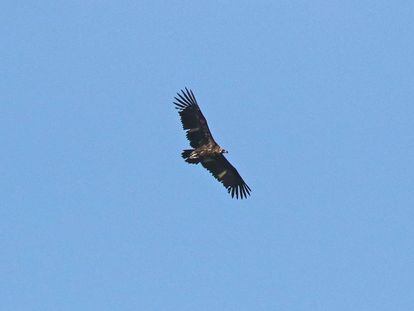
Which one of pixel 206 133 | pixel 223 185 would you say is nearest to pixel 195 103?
pixel 206 133

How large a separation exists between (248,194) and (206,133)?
581 cm

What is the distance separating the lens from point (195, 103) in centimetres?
5853

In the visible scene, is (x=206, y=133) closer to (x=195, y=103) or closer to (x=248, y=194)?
(x=195, y=103)

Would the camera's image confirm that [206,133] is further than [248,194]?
No

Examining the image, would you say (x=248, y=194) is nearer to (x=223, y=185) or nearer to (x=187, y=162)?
(x=223, y=185)

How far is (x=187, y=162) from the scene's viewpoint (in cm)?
5900

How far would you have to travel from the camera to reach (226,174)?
62.1 metres

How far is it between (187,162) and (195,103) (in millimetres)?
3070

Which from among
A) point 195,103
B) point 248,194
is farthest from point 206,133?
point 248,194

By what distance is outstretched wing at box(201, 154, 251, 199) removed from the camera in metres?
60.8

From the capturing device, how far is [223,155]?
199 ft

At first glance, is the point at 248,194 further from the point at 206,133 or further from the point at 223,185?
the point at 206,133

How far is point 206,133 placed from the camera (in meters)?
58.8

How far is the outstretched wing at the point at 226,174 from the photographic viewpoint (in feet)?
200
